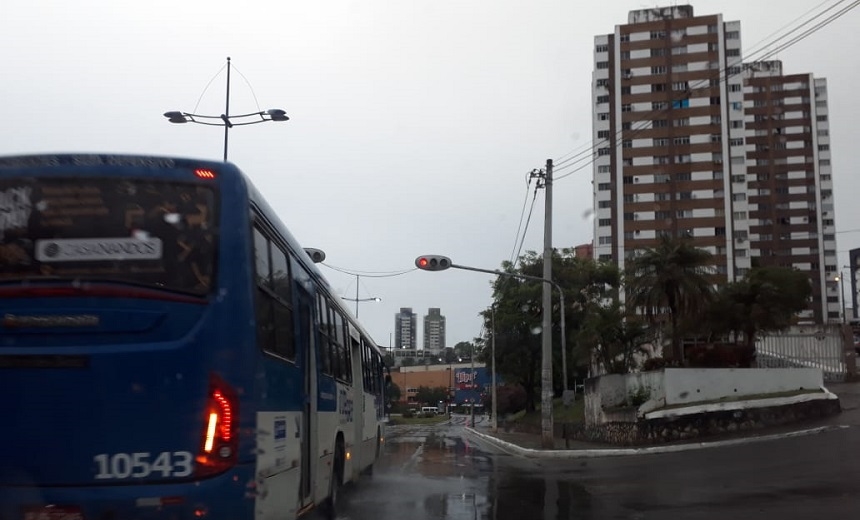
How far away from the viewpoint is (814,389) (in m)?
26.4

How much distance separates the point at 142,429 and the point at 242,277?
48.2 inches

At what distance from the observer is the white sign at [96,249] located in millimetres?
5641

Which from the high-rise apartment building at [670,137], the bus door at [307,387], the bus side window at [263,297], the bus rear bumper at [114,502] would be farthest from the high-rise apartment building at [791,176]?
the bus rear bumper at [114,502]

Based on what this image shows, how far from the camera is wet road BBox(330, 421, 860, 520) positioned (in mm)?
11016

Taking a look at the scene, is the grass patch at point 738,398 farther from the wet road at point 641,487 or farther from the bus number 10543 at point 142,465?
the bus number 10543 at point 142,465

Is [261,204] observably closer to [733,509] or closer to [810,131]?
[733,509]

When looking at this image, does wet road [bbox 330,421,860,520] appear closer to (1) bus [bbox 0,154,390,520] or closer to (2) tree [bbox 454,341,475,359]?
(1) bus [bbox 0,154,390,520]

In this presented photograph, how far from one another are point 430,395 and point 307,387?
4568 inches

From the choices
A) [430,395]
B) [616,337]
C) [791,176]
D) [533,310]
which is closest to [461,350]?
[430,395]

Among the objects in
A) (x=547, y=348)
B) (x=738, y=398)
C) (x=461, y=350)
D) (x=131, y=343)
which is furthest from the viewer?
(x=461, y=350)

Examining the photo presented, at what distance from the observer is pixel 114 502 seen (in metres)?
5.32

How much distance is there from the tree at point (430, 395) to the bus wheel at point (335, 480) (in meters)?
111

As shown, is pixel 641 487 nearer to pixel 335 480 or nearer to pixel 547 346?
pixel 335 480

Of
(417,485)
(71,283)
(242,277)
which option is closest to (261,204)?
(242,277)
